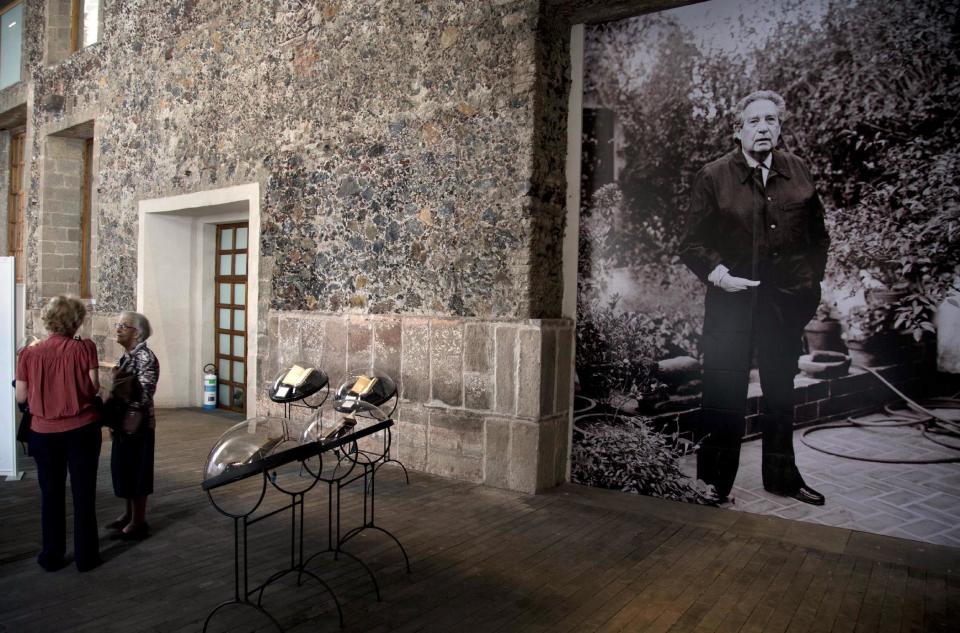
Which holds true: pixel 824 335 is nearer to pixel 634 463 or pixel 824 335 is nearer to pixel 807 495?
pixel 807 495

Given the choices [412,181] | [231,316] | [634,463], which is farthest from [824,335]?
[231,316]

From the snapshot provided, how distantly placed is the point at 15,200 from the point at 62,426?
34.0 feet

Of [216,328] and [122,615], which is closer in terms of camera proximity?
[122,615]

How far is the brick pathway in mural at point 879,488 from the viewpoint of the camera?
4.08 meters

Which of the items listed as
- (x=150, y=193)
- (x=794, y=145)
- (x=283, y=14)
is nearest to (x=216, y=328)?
(x=150, y=193)

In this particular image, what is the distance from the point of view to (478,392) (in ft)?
17.1

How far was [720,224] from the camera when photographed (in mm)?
4785

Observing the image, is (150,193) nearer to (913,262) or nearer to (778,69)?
(778,69)

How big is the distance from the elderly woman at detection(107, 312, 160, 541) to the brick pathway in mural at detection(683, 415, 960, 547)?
12.1 feet

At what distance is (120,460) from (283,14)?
177 inches

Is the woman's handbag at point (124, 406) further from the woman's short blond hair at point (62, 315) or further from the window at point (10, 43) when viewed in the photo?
the window at point (10, 43)

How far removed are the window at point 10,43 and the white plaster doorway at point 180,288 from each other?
15.7 feet

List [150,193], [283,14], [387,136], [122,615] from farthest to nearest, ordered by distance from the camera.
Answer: [150,193] → [283,14] → [387,136] → [122,615]

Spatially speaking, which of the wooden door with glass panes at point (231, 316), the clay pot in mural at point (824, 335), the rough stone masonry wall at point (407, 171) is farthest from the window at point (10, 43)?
the clay pot in mural at point (824, 335)
